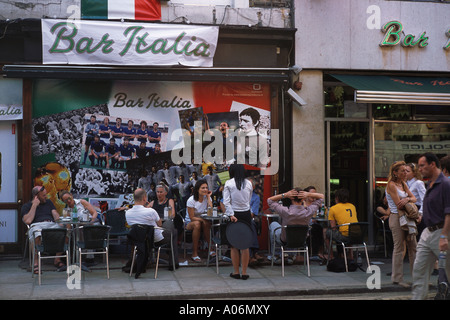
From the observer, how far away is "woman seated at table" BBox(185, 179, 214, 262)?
1048 cm

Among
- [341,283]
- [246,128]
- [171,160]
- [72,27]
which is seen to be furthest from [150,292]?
[72,27]

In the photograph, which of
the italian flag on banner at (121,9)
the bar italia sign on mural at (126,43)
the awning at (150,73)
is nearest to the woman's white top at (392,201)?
the awning at (150,73)

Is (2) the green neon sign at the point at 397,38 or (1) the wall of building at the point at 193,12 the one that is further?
(2) the green neon sign at the point at 397,38

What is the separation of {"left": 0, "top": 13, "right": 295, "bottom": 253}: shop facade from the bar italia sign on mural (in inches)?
0.8

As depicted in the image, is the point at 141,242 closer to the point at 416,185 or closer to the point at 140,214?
the point at 140,214

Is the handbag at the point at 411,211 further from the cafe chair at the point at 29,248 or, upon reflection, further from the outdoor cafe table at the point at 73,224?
the cafe chair at the point at 29,248

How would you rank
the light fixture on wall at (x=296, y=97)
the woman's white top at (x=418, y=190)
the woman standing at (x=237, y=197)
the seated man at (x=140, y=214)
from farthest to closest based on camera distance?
the light fixture on wall at (x=296, y=97) < the woman's white top at (x=418, y=190) < the woman standing at (x=237, y=197) < the seated man at (x=140, y=214)

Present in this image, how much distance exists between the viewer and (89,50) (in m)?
10.9

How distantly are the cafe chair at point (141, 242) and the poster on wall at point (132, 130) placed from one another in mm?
2518

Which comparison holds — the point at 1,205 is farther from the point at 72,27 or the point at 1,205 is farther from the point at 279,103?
the point at 279,103

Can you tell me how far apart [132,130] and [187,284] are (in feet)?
13.6

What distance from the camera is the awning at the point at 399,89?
439 inches

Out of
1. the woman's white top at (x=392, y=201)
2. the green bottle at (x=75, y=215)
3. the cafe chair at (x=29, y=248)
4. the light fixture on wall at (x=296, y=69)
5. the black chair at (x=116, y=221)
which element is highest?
the light fixture on wall at (x=296, y=69)

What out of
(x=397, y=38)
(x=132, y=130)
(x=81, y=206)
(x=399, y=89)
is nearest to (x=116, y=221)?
(x=81, y=206)
